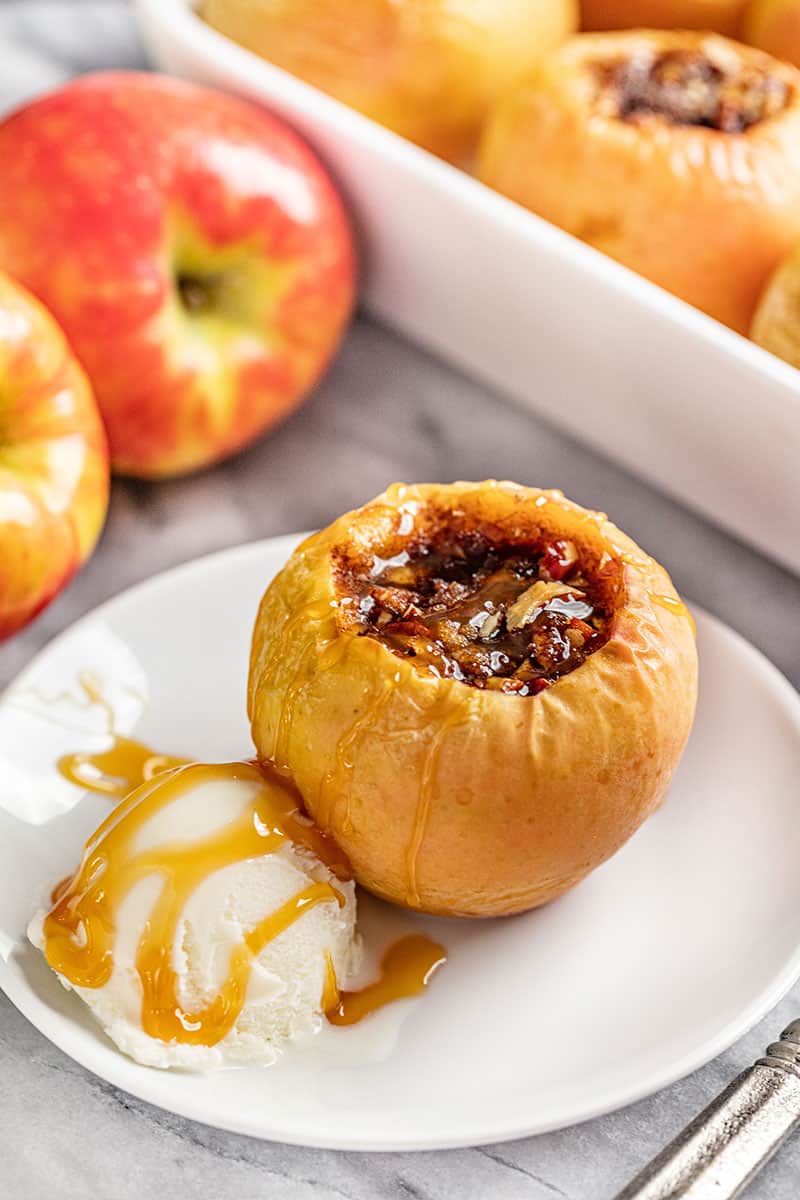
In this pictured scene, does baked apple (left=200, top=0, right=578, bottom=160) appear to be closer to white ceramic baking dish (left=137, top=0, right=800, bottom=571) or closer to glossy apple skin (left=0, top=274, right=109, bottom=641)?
white ceramic baking dish (left=137, top=0, right=800, bottom=571)

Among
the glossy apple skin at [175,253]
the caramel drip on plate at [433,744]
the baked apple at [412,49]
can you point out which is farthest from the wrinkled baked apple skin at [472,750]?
the baked apple at [412,49]

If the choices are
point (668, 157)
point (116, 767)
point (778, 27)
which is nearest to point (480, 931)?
point (116, 767)

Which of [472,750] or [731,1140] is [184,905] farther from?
[731,1140]

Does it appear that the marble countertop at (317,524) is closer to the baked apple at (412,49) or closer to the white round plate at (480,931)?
the white round plate at (480,931)

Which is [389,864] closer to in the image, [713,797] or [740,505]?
[713,797]

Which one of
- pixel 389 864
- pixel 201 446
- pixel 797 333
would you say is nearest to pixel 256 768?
pixel 389 864
